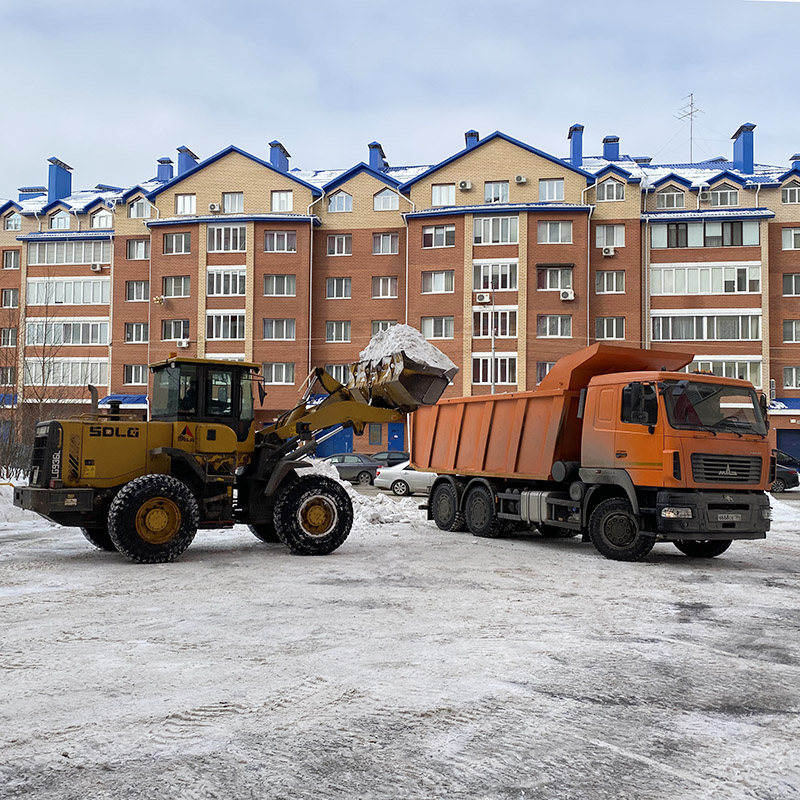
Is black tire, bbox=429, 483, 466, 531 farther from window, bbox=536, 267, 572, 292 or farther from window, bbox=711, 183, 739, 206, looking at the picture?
window, bbox=711, 183, 739, 206

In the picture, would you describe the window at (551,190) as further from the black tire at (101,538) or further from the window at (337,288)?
the black tire at (101,538)

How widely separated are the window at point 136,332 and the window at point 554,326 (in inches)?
921

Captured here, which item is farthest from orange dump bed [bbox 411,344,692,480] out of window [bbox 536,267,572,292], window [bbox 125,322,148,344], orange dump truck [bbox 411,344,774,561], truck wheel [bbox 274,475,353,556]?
window [bbox 125,322,148,344]

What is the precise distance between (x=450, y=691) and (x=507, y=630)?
7.10 ft

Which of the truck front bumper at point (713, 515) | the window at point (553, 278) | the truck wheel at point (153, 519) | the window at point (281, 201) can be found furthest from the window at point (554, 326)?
the truck wheel at point (153, 519)

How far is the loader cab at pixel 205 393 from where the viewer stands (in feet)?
43.9

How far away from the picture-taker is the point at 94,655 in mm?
6992

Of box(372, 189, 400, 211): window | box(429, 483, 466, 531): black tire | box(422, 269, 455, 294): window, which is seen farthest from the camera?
box(372, 189, 400, 211): window

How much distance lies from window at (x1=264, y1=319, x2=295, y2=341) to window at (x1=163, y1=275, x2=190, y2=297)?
17.6ft

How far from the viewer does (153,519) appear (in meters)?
12.4

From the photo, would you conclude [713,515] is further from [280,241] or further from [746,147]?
[746,147]

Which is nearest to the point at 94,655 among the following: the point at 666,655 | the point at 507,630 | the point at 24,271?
the point at 507,630

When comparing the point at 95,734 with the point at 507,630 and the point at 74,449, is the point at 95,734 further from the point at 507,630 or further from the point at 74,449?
the point at 74,449

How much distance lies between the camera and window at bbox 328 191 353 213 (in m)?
51.5
